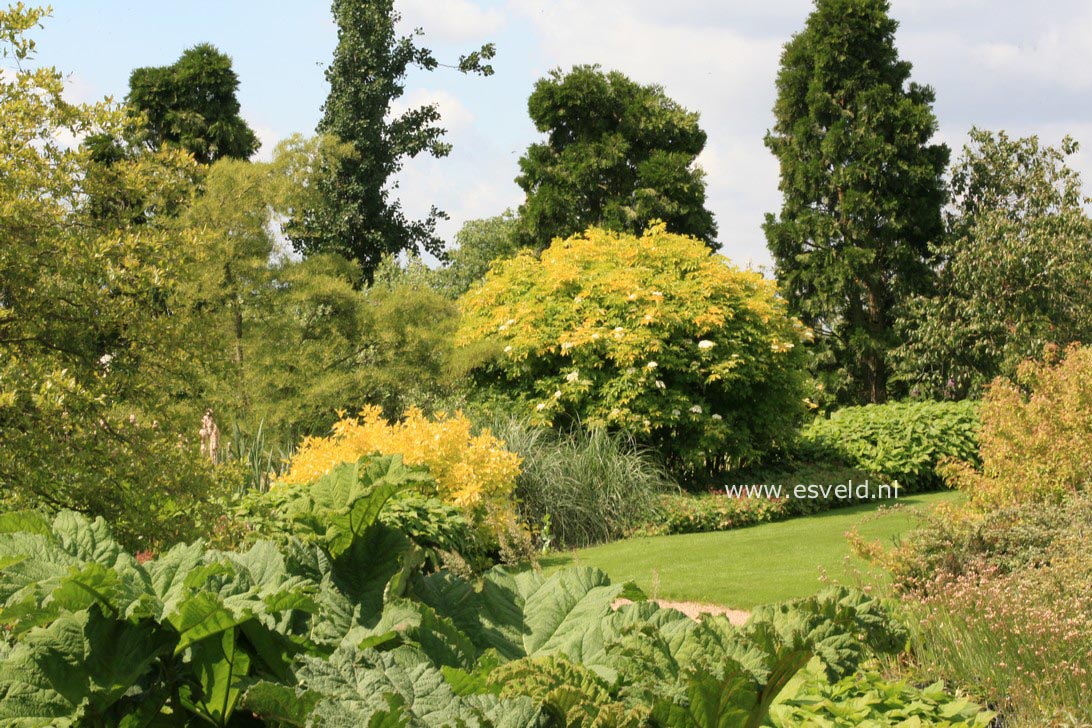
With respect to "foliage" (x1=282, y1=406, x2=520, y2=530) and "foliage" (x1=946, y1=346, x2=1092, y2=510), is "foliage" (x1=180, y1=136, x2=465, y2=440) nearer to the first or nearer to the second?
"foliage" (x1=282, y1=406, x2=520, y2=530)

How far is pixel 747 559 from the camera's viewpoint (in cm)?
929

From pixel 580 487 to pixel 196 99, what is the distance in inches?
510

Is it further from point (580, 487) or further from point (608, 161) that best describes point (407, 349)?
point (608, 161)

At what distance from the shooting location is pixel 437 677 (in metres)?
1.40

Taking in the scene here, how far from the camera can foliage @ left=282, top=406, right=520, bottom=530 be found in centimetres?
888

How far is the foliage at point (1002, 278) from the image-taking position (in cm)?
1842

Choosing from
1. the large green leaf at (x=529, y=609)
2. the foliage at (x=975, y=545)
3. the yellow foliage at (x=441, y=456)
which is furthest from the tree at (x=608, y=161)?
the large green leaf at (x=529, y=609)

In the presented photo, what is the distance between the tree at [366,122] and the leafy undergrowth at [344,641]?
1867cm

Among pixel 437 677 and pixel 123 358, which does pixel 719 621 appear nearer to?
pixel 437 677

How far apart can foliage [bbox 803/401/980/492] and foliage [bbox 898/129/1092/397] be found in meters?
2.86

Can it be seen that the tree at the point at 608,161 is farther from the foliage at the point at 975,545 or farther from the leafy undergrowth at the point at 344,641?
the leafy undergrowth at the point at 344,641

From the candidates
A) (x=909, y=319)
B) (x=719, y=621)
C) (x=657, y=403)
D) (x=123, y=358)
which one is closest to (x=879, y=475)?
(x=657, y=403)

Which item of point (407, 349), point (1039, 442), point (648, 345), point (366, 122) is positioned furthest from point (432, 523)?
point (366, 122)

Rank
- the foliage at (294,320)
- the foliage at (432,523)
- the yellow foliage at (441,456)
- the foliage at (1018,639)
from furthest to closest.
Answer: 1. the foliage at (294,320)
2. the yellow foliage at (441,456)
3. the foliage at (432,523)
4. the foliage at (1018,639)
